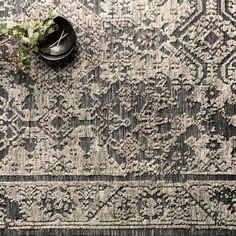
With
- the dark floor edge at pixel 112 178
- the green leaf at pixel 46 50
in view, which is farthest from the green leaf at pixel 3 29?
the dark floor edge at pixel 112 178

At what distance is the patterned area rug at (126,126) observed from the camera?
1492 millimetres

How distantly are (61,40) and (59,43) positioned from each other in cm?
1

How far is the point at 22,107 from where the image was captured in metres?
1.52

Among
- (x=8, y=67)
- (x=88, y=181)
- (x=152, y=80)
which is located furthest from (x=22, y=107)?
(x=152, y=80)

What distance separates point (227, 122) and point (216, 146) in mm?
89

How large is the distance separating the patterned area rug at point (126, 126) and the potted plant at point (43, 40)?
1.9 inches

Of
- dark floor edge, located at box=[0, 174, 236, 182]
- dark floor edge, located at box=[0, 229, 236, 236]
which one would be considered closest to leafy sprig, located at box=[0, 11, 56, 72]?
dark floor edge, located at box=[0, 174, 236, 182]

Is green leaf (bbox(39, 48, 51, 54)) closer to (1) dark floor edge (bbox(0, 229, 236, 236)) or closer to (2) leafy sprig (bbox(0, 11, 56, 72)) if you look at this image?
(2) leafy sprig (bbox(0, 11, 56, 72))

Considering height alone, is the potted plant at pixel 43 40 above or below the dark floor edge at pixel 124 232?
above

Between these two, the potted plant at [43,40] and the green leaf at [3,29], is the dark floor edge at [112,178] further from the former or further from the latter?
the green leaf at [3,29]

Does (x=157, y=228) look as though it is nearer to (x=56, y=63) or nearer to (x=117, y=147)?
(x=117, y=147)

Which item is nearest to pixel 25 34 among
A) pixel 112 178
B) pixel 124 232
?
pixel 112 178

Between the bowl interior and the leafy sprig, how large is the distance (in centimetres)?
3

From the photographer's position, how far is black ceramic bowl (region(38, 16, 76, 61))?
1482 millimetres
